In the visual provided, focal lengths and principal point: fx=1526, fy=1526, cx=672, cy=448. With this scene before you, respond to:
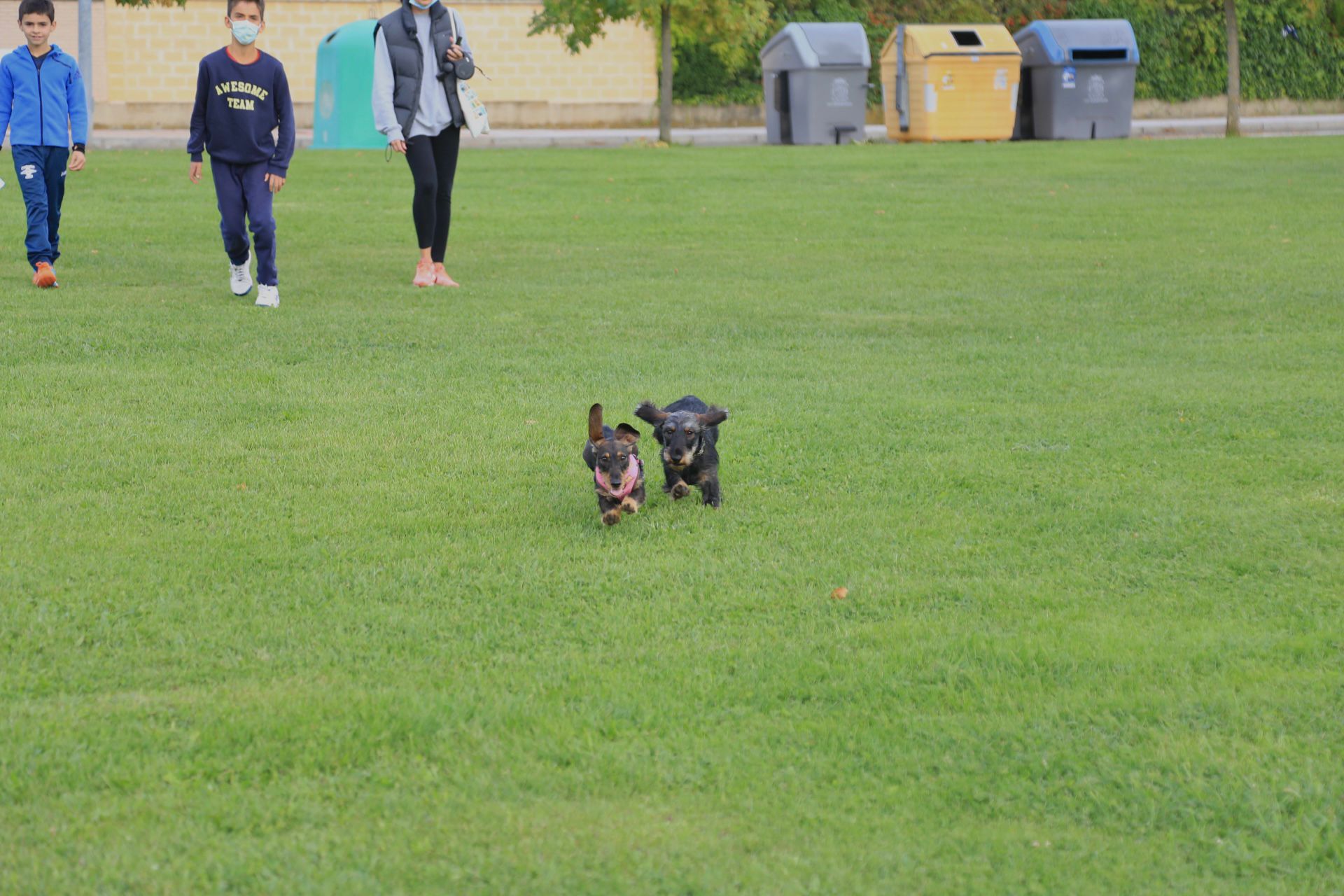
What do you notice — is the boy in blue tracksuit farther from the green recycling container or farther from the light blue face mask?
the green recycling container

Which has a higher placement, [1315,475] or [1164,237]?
[1164,237]

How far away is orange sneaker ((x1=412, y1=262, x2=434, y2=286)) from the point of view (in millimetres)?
11352

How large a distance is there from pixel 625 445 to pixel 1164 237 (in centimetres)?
1039

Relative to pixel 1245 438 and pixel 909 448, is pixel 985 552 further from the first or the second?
pixel 1245 438

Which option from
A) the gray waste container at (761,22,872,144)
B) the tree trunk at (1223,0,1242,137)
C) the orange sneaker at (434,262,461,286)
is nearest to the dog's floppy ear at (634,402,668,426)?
the orange sneaker at (434,262,461,286)

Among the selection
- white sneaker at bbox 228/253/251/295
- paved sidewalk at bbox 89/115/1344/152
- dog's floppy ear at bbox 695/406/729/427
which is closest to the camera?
dog's floppy ear at bbox 695/406/729/427

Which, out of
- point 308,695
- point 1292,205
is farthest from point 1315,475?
point 1292,205

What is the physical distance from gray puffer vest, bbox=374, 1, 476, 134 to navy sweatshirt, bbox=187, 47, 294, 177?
34.9 inches

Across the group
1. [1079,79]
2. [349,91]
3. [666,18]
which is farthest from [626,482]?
[1079,79]

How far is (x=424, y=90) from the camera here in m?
10.7

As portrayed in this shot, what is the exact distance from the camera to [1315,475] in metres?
6.12

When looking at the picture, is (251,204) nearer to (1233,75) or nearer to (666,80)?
(666,80)

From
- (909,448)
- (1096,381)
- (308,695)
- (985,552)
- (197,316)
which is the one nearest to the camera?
(308,695)

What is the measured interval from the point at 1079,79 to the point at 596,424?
92.9 ft
